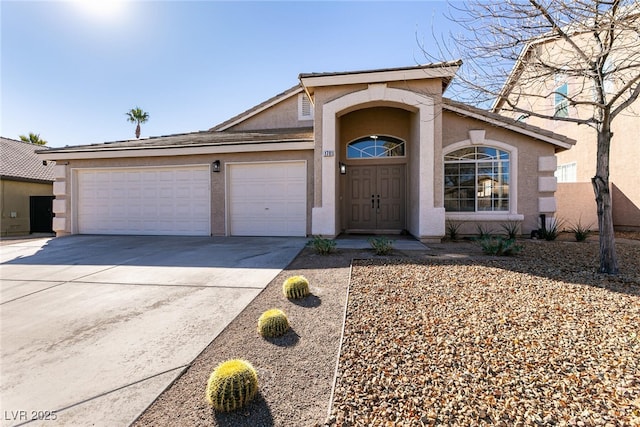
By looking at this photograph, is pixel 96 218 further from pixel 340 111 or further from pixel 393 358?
pixel 393 358

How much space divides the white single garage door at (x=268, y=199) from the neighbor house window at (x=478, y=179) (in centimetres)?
528

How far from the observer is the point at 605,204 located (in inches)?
201

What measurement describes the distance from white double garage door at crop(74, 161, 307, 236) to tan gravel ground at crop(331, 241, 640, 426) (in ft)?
18.0

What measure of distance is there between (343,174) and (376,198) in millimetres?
1639

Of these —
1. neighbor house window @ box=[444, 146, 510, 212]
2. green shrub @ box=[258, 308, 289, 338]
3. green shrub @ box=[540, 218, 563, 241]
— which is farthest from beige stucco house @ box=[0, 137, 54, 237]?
green shrub @ box=[540, 218, 563, 241]

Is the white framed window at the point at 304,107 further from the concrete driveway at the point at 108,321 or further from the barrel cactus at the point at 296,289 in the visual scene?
the barrel cactus at the point at 296,289

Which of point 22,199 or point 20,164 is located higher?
point 20,164

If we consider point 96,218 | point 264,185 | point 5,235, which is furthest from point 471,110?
point 5,235

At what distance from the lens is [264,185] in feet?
32.4

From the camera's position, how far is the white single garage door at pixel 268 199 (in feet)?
31.6

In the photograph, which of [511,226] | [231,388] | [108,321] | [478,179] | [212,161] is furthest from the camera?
[212,161]

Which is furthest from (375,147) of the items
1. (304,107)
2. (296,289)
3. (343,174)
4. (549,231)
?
(296,289)

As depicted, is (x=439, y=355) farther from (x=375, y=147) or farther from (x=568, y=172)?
(x=568, y=172)

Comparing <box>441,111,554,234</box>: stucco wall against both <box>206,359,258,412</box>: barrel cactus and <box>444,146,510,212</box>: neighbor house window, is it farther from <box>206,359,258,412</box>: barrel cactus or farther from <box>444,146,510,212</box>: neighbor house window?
<box>206,359,258,412</box>: barrel cactus
